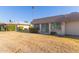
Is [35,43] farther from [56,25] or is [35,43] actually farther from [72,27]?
[72,27]

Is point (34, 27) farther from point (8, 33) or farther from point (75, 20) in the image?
point (75, 20)

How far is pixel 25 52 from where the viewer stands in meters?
4.53

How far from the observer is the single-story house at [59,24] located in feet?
15.1

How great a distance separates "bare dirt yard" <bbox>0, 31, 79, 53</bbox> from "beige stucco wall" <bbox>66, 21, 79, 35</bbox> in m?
0.22

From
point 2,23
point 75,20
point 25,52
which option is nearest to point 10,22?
point 2,23

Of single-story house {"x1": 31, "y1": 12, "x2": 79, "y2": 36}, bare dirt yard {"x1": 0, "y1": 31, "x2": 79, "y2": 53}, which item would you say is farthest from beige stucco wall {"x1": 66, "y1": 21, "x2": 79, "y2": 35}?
bare dirt yard {"x1": 0, "y1": 31, "x2": 79, "y2": 53}

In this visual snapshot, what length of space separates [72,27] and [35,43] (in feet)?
3.54

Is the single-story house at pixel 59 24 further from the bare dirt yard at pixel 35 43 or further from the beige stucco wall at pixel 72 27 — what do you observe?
the bare dirt yard at pixel 35 43

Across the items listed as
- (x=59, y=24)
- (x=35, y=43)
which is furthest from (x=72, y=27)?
(x=35, y=43)

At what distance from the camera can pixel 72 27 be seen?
4.69 meters

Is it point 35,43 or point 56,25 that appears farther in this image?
point 56,25

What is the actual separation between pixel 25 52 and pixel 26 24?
780 mm
